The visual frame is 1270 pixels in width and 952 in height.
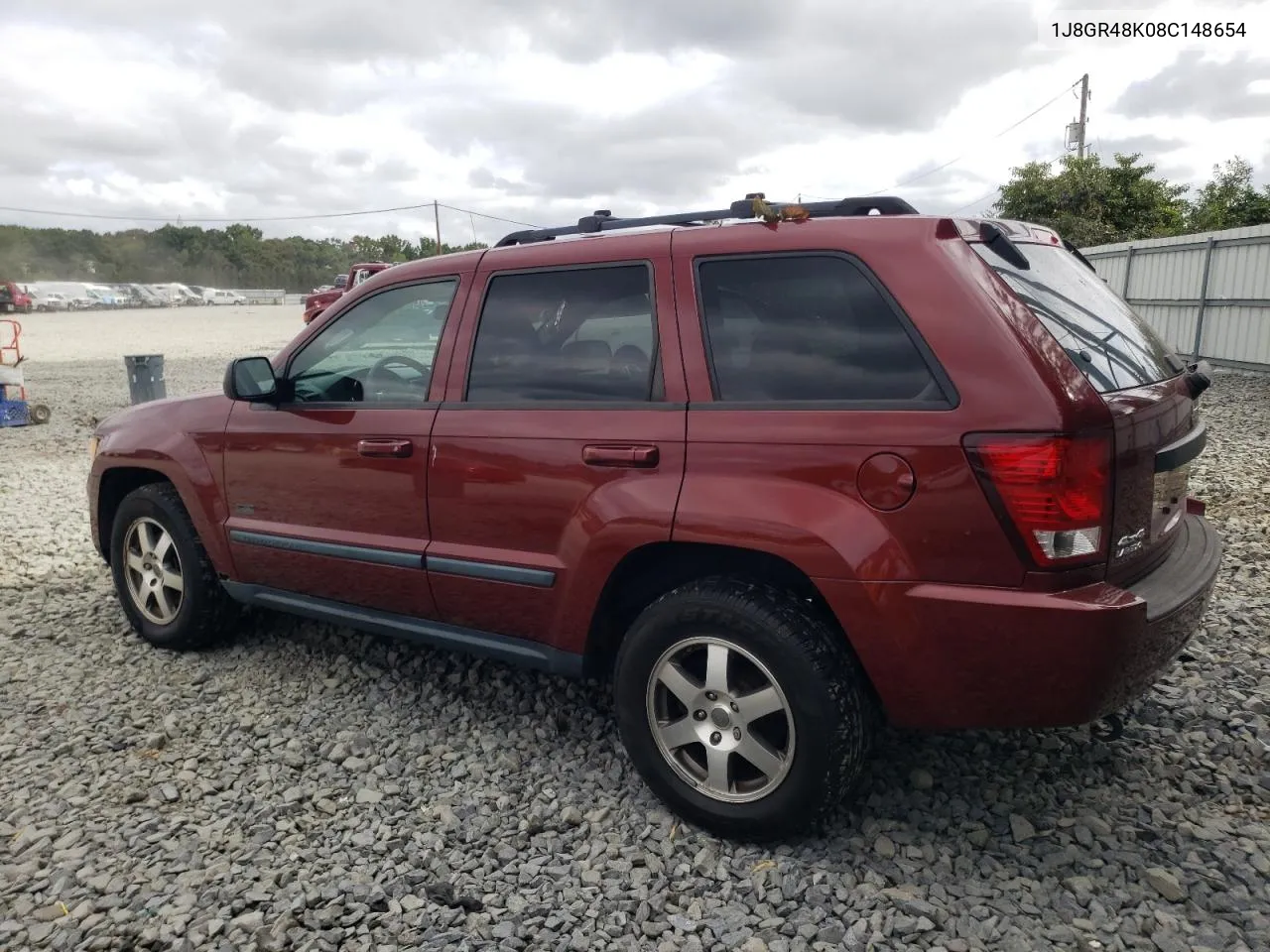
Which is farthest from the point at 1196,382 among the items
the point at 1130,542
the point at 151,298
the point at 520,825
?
the point at 151,298

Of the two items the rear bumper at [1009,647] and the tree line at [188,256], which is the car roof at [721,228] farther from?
the tree line at [188,256]

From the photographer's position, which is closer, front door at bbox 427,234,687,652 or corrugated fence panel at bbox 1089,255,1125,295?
Result: front door at bbox 427,234,687,652

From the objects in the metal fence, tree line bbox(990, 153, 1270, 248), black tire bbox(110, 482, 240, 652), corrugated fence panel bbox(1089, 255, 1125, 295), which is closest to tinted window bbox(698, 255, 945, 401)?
black tire bbox(110, 482, 240, 652)

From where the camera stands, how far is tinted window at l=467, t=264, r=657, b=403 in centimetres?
299

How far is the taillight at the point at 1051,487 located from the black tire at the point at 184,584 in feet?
11.1

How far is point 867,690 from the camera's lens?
2730mm

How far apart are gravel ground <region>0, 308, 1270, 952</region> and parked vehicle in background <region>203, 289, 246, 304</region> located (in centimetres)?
7698

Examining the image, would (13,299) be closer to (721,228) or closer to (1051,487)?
(721,228)

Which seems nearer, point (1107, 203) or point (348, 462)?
point (348, 462)

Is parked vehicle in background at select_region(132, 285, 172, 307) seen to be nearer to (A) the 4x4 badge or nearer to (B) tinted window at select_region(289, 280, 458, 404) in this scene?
(B) tinted window at select_region(289, 280, 458, 404)

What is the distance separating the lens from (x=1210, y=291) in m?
13.6

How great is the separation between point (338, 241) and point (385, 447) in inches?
4804

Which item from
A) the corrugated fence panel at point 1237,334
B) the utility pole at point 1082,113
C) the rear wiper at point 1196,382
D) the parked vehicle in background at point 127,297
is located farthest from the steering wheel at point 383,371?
the parked vehicle in background at point 127,297

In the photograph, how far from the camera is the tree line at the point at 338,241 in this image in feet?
82.8
